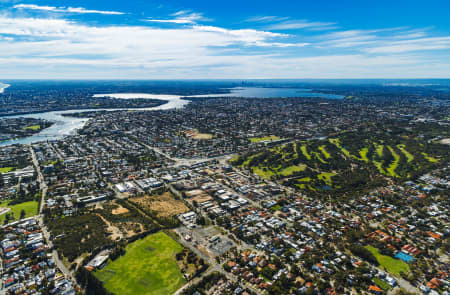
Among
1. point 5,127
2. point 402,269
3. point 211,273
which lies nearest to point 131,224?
point 211,273

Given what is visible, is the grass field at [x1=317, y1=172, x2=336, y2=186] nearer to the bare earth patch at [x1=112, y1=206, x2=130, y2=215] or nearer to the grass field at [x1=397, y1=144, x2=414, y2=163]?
the grass field at [x1=397, y1=144, x2=414, y2=163]

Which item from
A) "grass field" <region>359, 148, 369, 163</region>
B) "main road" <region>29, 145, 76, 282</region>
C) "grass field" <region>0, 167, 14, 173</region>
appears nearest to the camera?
"main road" <region>29, 145, 76, 282</region>

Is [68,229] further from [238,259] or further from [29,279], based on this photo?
[238,259]

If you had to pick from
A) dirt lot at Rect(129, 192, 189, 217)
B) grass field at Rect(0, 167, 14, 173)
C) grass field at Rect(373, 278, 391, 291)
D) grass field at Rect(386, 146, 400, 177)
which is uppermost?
grass field at Rect(386, 146, 400, 177)

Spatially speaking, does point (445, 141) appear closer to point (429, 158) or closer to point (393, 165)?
point (429, 158)

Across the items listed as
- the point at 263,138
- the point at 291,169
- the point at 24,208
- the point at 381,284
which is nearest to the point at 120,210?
the point at 24,208

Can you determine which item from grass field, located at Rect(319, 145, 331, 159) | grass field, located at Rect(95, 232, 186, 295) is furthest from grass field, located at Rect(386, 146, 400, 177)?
grass field, located at Rect(95, 232, 186, 295)
